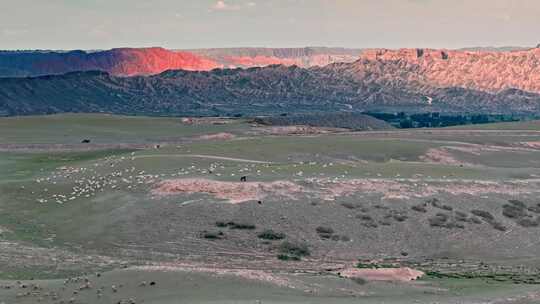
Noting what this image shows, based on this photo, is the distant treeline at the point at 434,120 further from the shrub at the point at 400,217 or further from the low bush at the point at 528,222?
the shrub at the point at 400,217

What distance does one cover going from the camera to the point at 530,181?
51.2 meters

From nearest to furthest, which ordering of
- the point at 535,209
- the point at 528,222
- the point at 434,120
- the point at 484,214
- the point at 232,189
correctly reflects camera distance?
the point at 528,222 < the point at 484,214 < the point at 232,189 < the point at 535,209 < the point at 434,120

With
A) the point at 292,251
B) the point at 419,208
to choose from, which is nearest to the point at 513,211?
the point at 419,208

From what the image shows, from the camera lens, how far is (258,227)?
38.8 m

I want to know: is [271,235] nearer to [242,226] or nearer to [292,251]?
[242,226]

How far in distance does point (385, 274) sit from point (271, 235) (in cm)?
931

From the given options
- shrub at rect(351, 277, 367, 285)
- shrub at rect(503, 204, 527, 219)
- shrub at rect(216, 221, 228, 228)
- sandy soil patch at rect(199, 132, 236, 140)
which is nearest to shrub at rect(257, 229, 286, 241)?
shrub at rect(216, 221, 228, 228)

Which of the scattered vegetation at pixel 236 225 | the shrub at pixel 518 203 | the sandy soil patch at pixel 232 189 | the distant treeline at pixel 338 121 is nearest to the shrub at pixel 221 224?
the scattered vegetation at pixel 236 225

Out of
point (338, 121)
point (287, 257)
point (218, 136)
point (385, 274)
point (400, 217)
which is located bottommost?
point (338, 121)

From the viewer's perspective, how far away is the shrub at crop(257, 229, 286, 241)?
37.8 meters

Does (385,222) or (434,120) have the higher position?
(385,222)

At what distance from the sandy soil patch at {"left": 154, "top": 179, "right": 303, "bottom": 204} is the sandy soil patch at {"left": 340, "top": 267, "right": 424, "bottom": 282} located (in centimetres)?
1228

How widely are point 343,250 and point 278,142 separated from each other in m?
39.7

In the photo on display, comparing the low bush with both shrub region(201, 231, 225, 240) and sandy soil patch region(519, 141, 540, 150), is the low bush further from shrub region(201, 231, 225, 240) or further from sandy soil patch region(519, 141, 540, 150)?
sandy soil patch region(519, 141, 540, 150)
